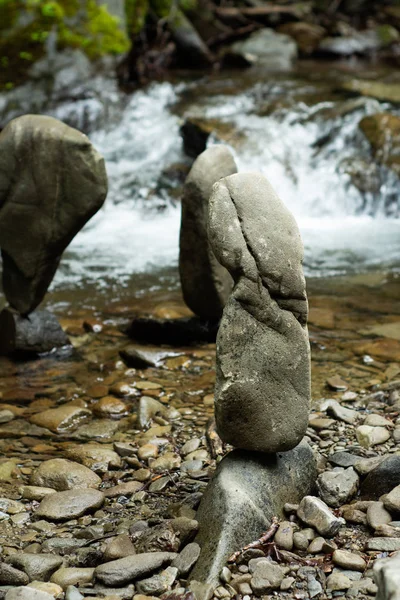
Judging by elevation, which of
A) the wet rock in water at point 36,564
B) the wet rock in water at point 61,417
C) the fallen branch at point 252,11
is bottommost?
the wet rock in water at point 61,417

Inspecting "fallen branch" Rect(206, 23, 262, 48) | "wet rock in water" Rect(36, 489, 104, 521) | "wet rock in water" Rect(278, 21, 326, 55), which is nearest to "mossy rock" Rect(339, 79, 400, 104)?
→ "wet rock in water" Rect(278, 21, 326, 55)

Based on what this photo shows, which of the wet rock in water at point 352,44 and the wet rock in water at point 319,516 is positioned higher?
the wet rock in water at point 319,516

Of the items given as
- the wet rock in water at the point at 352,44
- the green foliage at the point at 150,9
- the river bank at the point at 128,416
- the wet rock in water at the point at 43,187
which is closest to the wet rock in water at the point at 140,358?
the river bank at the point at 128,416

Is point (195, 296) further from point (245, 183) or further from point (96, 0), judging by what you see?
point (96, 0)

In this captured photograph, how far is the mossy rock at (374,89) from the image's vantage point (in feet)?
43.9

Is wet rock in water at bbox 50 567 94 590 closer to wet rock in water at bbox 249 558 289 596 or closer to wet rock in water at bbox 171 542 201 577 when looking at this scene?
wet rock in water at bbox 171 542 201 577

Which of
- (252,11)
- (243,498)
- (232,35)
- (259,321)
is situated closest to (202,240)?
(259,321)

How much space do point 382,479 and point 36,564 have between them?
1.71 m

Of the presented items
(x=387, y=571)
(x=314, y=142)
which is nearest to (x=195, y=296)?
(x=387, y=571)

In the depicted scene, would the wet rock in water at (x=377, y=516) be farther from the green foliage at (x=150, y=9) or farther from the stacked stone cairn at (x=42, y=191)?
the green foliage at (x=150, y=9)

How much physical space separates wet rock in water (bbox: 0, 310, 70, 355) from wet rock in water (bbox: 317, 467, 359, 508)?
3.21 m

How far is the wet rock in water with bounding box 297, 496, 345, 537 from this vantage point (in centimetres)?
351

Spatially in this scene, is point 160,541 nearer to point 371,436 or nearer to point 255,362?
point 255,362

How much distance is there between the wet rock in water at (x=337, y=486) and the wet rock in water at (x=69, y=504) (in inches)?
46.8
